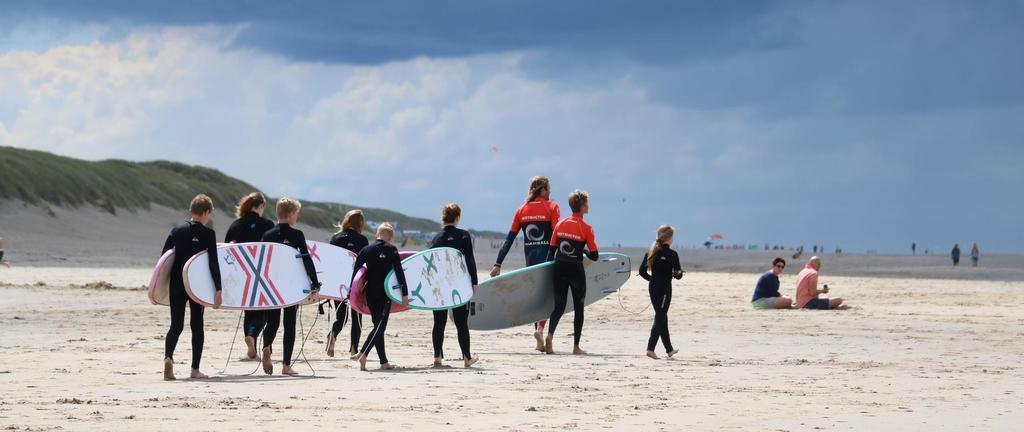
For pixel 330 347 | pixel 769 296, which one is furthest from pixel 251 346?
pixel 769 296

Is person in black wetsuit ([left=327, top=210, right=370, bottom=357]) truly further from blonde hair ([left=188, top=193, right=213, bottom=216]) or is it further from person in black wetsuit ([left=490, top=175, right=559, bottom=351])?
blonde hair ([left=188, top=193, right=213, bottom=216])

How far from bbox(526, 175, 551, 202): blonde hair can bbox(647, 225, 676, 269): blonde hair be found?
1.39m

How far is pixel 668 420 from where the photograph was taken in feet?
26.0

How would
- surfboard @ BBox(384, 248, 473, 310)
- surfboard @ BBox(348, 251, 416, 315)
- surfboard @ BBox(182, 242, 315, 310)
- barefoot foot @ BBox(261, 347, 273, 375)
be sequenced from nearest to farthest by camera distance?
barefoot foot @ BBox(261, 347, 273, 375) < surfboard @ BBox(182, 242, 315, 310) < surfboard @ BBox(348, 251, 416, 315) < surfboard @ BBox(384, 248, 473, 310)

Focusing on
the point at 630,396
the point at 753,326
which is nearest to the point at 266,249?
the point at 630,396

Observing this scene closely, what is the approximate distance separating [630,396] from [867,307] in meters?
13.2

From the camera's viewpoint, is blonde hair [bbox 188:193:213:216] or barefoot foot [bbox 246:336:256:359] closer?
blonde hair [bbox 188:193:213:216]

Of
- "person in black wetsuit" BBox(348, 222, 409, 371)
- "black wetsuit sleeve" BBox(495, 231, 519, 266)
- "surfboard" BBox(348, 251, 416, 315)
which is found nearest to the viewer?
"person in black wetsuit" BBox(348, 222, 409, 371)

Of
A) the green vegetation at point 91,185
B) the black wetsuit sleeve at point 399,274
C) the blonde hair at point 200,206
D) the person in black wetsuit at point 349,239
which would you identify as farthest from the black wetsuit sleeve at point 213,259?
the green vegetation at point 91,185

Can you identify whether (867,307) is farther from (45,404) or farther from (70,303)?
(45,404)

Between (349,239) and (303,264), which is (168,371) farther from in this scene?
(349,239)

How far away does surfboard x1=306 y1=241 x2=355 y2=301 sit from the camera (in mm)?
12320

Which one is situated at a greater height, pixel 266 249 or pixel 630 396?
pixel 266 249

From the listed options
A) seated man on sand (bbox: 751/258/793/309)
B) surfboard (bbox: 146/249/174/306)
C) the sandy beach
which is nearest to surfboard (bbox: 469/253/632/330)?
the sandy beach
